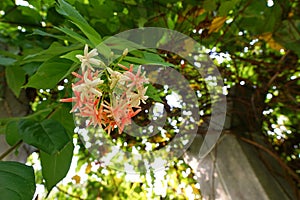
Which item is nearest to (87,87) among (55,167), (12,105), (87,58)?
(87,58)

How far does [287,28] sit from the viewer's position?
80 cm

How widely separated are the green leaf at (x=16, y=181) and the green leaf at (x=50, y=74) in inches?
3.8

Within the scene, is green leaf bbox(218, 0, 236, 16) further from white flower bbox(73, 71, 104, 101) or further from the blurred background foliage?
white flower bbox(73, 71, 104, 101)

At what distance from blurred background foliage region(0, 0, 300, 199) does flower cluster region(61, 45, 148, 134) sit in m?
0.07

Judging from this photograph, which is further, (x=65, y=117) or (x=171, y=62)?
(x=171, y=62)

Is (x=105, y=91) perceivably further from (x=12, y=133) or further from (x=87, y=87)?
(x=12, y=133)

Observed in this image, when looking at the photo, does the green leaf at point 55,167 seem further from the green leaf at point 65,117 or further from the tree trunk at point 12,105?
the tree trunk at point 12,105

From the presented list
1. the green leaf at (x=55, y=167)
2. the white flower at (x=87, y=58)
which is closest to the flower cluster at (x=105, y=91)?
the white flower at (x=87, y=58)

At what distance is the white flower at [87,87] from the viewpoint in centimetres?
31

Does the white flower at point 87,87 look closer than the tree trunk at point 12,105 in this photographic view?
Yes

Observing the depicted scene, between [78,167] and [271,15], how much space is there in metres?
0.69

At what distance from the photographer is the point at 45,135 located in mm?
384

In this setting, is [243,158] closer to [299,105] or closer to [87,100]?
[299,105]

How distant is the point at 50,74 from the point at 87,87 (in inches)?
3.4
